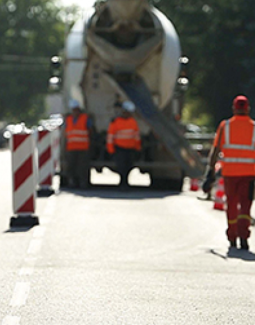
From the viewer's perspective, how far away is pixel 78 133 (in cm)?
1950

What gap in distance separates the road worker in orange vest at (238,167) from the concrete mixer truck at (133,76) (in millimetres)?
7674

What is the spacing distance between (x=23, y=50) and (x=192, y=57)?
4535 cm

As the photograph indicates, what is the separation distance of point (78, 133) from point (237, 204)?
820 cm

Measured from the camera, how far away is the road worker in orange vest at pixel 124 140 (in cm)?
1903

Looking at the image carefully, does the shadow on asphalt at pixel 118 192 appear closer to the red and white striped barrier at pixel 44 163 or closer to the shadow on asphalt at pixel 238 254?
the red and white striped barrier at pixel 44 163

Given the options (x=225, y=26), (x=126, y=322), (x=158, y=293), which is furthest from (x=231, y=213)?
(x=225, y=26)

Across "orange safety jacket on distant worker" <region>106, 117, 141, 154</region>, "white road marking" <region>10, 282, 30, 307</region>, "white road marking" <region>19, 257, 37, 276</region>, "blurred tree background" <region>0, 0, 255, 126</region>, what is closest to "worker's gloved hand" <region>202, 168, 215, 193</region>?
"white road marking" <region>19, 257, 37, 276</region>

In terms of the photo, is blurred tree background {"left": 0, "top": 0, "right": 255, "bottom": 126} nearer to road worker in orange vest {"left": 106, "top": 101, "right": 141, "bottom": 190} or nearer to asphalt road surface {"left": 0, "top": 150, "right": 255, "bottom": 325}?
road worker in orange vest {"left": 106, "top": 101, "right": 141, "bottom": 190}

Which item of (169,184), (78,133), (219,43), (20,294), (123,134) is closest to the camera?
(20,294)

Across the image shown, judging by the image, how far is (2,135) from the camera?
60.1 metres

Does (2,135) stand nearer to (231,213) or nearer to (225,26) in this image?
(225,26)

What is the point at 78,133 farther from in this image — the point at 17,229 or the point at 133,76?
the point at 17,229

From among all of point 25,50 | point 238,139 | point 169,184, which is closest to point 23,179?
point 238,139

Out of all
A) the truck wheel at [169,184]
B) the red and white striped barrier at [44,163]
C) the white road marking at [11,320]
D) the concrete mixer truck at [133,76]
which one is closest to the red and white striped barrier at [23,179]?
the red and white striped barrier at [44,163]
